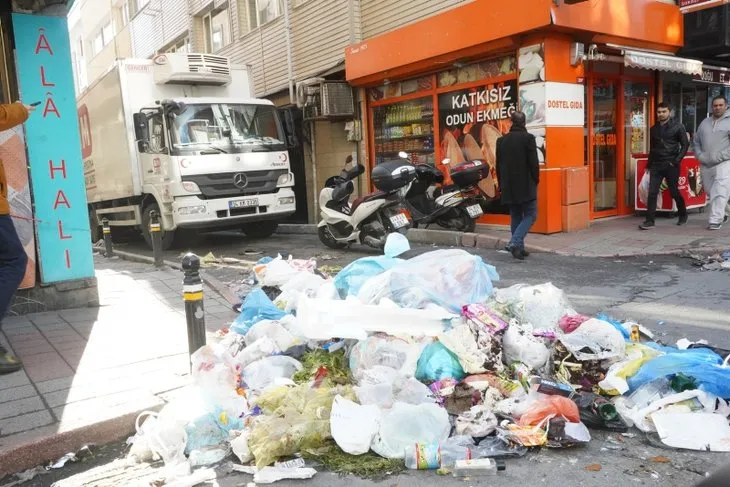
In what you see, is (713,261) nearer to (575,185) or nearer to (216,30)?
(575,185)

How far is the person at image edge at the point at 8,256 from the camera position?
13.9 ft

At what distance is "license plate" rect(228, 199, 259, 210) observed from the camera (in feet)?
34.3

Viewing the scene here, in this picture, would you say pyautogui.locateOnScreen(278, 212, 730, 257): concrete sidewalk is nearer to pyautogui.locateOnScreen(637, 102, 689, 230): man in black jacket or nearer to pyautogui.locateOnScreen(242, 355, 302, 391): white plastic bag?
pyautogui.locateOnScreen(637, 102, 689, 230): man in black jacket

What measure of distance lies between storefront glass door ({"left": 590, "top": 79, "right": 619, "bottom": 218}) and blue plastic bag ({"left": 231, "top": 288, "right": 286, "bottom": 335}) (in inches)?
300

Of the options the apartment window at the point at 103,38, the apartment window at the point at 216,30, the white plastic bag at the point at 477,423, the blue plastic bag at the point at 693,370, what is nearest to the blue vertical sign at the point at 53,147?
the white plastic bag at the point at 477,423

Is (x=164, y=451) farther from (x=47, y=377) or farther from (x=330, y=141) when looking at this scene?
(x=330, y=141)

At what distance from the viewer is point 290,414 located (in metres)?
3.19

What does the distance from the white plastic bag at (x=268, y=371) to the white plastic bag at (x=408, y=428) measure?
3.20ft

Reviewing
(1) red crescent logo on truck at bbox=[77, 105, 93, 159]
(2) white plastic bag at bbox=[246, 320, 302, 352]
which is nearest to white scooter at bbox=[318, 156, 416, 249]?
(2) white plastic bag at bbox=[246, 320, 302, 352]

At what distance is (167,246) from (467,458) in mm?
9745

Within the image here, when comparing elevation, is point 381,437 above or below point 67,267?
below

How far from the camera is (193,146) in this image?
1027 cm

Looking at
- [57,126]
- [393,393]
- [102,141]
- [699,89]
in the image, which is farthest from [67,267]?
[699,89]

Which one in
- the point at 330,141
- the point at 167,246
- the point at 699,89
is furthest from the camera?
the point at 330,141
